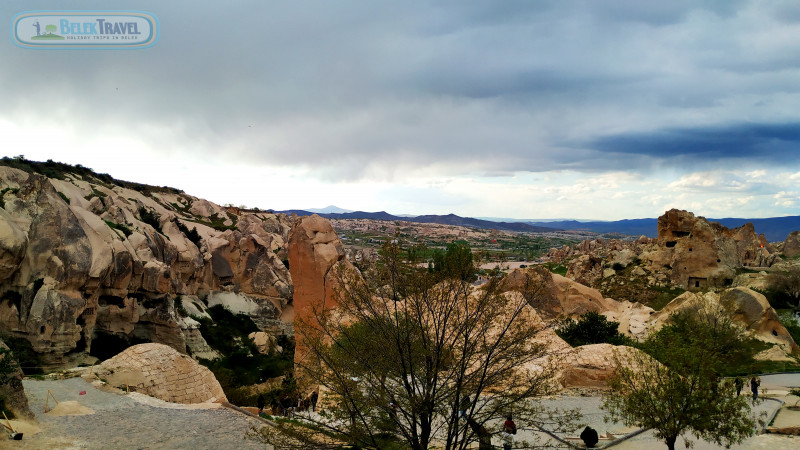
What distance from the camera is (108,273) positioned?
33.3 m

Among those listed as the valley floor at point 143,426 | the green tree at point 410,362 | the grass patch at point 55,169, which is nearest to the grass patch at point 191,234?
the grass patch at point 55,169

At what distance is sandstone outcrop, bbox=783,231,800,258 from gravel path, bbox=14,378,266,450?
95102 mm

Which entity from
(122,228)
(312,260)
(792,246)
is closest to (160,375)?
(312,260)

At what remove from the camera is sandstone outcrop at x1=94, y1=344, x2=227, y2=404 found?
796 inches

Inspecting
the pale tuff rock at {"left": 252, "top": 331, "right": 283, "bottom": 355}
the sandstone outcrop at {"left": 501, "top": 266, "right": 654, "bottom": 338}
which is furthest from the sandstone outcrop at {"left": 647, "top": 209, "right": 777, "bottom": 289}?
the pale tuff rock at {"left": 252, "top": 331, "right": 283, "bottom": 355}

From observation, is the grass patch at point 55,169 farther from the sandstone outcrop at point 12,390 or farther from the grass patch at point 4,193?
the sandstone outcrop at point 12,390

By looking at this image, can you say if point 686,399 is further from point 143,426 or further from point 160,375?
point 160,375

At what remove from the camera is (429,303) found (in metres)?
11.5

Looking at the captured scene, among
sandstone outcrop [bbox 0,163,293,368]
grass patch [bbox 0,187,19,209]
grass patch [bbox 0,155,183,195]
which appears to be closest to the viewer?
sandstone outcrop [bbox 0,163,293,368]

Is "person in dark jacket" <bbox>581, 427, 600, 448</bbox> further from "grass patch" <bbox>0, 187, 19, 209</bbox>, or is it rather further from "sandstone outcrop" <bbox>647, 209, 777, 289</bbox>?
"sandstone outcrop" <bbox>647, 209, 777, 289</bbox>

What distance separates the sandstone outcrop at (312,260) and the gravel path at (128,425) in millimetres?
8711

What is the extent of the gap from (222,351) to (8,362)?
98.2ft

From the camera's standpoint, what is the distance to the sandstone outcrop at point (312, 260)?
87.5 feet

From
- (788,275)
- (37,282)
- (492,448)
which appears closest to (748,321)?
(788,275)
